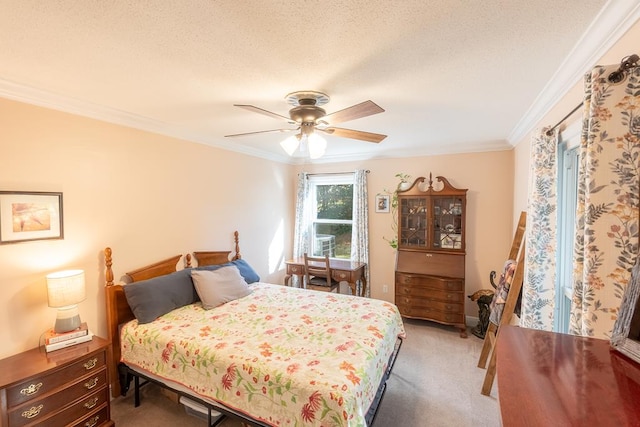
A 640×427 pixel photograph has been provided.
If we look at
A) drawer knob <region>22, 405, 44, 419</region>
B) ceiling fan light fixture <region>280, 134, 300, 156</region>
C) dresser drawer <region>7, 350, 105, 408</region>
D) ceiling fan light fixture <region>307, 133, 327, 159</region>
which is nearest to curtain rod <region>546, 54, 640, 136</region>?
ceiling fan light fixture <region>307, 133, 327, 159</region>

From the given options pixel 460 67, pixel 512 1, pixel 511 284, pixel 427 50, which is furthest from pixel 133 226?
pixel 511 284

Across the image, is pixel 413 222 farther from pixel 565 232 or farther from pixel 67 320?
pixel 67 320

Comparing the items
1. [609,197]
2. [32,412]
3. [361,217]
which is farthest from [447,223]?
[32,412]

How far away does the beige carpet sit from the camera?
220cm

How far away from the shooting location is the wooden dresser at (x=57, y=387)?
1.66 meters

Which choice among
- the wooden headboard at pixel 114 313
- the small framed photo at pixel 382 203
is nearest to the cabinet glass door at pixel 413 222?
the small framed photo at pixel 382 203

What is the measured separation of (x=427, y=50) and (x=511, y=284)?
2.20m

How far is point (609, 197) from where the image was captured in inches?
44.9

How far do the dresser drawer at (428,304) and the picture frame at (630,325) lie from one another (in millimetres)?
2882

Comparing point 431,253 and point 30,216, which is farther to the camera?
point 431,253

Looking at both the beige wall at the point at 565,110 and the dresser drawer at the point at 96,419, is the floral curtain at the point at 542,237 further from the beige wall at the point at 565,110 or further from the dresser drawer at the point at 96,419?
the dresser drawer at the point at 96,419

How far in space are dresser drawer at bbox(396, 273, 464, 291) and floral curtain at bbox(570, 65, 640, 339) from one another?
2483 mm

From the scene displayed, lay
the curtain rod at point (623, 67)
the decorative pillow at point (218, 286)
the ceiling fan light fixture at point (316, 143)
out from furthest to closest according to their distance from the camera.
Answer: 1. the decorative pillow at point (218, 286)
2. the ceiling fan light fixture at point (316, 143)
3. the curtain rod at point (623, 67)

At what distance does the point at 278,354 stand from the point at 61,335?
1.61 m
